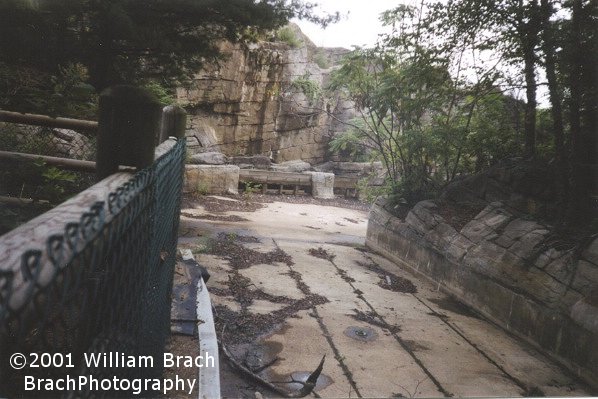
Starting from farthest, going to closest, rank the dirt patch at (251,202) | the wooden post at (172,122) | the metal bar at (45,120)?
the dirt patch at (251,202) < the metal bar at (45,120) < the wooden post at (172,122)

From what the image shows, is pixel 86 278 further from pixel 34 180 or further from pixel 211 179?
pixel 211 179

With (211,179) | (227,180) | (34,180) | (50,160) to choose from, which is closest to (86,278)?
(50,160)

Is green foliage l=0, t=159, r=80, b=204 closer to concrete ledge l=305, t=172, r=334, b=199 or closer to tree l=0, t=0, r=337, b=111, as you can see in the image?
tree l=0, t=0, r=337, b=111

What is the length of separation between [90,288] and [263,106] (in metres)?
17.5

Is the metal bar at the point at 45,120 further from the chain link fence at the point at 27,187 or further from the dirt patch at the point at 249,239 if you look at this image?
the dirt patch at the point at 249,239

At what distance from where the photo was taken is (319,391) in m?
2.79

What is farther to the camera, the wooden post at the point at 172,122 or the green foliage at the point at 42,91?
A: the green foliage at the point at 42,91

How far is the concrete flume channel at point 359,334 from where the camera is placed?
301 centimetres

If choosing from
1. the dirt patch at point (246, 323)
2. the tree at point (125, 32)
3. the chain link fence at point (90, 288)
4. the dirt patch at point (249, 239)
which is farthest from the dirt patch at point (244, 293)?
the chain link fence at point (90, 288)

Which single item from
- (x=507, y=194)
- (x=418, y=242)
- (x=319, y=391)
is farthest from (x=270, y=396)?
(x=507, y=194)

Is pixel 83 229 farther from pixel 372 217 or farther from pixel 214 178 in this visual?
pixel 214 178

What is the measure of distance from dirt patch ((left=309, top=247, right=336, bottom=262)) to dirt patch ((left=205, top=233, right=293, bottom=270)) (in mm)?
512

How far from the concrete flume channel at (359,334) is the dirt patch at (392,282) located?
15 millimetres

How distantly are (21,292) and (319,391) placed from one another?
2.74 m
